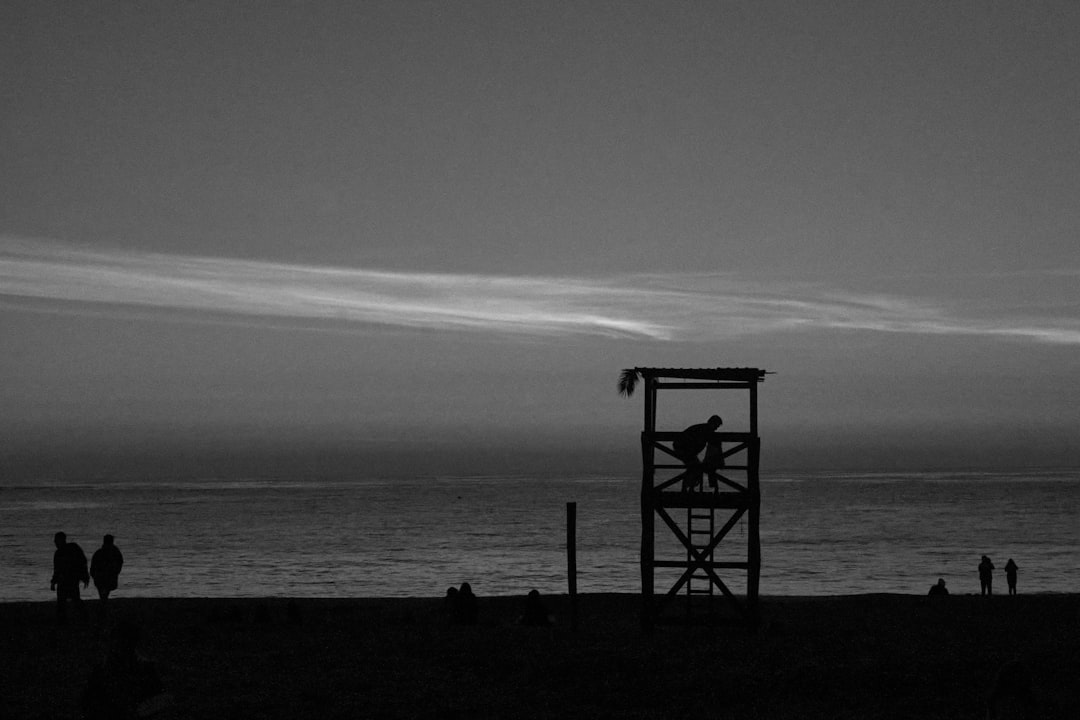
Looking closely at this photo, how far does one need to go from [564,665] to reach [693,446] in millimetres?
5262

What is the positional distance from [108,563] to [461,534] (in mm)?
56891

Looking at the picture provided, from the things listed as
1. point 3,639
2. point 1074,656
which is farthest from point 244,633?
point 1074,656

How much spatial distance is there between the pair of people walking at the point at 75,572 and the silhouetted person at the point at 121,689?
11.5 meters

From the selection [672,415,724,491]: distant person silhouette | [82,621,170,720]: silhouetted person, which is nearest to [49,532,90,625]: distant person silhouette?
[672,415,724,491]: distant person silhouette

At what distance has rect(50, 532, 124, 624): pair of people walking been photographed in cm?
1886

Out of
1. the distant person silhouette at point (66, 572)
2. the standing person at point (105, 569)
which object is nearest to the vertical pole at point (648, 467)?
the standing person at point (105, 569)

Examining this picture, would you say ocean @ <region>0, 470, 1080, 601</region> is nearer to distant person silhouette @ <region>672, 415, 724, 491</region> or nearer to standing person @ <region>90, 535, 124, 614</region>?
standing person @ <region>90, 535, 124, 614</region>

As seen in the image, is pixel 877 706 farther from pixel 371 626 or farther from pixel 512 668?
pixel 371 626

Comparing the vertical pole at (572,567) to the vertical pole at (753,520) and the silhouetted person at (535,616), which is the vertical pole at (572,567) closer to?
the silhouetted person at (535,616)

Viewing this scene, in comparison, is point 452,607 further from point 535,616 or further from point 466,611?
point 535,616

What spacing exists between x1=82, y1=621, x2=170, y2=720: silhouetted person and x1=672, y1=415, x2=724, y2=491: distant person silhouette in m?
12.1

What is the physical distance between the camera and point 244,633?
1839 centimetres

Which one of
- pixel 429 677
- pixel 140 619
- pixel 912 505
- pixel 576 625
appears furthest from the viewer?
pixel 912 505

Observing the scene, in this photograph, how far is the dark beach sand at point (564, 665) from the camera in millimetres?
12664
